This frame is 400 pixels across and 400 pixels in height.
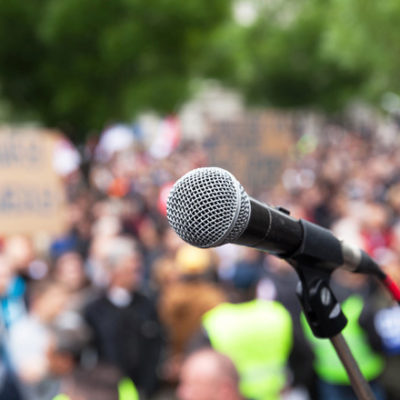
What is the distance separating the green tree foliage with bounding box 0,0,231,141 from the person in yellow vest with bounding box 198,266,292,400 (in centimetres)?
1005

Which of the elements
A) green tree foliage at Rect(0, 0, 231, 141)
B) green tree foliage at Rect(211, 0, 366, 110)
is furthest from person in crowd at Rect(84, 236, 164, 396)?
green tree foliage at Rect(211, 0, 366, 110)

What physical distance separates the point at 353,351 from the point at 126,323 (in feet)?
4.81


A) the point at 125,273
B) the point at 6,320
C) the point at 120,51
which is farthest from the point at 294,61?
the point at 125,273

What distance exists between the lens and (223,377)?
256 centimetres

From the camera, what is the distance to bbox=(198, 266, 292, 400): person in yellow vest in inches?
138

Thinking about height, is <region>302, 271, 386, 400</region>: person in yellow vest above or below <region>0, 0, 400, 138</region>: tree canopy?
below

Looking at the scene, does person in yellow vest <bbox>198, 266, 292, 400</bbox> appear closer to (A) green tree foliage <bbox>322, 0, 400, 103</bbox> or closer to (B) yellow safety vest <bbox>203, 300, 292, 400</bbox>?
(B) yellow safety vest <bbox>203, 300, 292, 400</bbox>

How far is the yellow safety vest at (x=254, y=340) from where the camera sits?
11.5 feet

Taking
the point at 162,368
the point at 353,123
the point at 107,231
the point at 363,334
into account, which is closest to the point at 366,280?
the point at 363,334

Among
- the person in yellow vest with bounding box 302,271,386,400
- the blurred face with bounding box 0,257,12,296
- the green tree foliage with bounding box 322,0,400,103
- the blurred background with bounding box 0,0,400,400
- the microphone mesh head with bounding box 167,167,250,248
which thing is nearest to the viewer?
the microphone mesh head with bounding box 167,167,250,248

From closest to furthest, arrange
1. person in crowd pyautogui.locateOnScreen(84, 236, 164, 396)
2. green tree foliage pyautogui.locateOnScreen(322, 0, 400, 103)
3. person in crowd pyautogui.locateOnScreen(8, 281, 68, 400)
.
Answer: person in crowd pyautogui.locateOnScreen(8, 281, 68, 400), person in crowd pyautogui.locateOnScreen(84, 236, 164, 396), green tree foliage pyautogui.locateOnScreen(322, 0, 400, 103)

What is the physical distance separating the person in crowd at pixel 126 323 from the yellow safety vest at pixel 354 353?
3.60 feet

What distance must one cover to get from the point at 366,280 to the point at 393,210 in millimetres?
3898

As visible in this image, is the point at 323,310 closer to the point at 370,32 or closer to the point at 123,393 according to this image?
→ the point at 123,393
